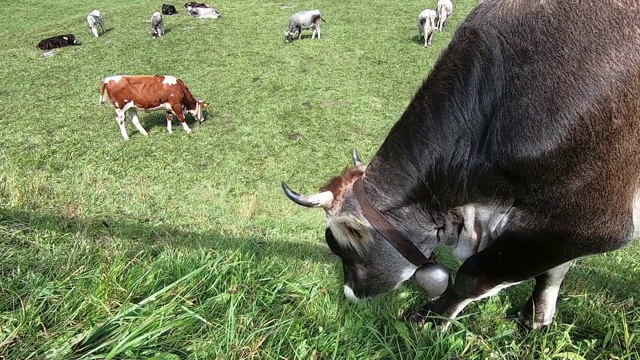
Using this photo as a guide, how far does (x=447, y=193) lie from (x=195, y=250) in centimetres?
151

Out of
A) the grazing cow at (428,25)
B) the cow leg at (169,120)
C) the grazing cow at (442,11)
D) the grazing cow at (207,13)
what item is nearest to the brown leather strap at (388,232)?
the cow leg at (169,120)

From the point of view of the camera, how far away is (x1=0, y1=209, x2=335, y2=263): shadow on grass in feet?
9.77

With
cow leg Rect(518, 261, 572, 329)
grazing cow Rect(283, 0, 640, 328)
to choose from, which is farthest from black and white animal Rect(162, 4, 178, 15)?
cow leg Rect(518, 261, 572, 329)

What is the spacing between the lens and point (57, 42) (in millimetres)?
13586

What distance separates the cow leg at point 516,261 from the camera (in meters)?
2.04

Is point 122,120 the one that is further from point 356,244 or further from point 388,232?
point 388,232

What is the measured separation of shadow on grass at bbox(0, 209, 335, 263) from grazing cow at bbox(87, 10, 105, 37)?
13231 mm

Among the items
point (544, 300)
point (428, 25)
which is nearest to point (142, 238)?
point (544, 300)

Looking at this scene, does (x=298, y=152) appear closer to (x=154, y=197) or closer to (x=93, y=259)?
(x=154, y=197)

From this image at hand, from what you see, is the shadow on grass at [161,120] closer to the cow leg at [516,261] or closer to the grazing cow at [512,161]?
the grazing cow at [512,161]

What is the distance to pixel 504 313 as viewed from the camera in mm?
2691

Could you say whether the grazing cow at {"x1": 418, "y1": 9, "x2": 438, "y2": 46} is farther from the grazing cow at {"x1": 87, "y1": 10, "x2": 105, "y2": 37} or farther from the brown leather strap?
the brown leather strap

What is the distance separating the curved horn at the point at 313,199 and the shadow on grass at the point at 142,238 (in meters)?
0.55

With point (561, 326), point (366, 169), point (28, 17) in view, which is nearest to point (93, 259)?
point (366, 169)
